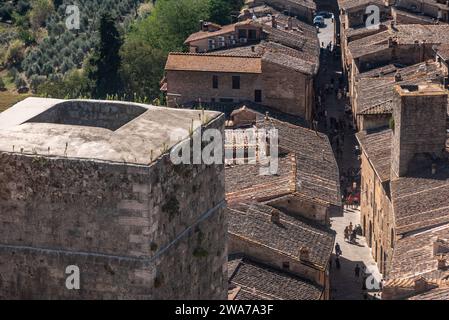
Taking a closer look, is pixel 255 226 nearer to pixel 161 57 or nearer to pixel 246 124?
pixel 246 124

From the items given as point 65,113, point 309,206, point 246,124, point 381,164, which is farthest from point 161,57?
point 65,113

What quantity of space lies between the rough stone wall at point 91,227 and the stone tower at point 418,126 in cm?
2981

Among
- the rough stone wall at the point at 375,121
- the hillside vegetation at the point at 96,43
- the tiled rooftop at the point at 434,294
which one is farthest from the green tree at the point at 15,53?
the tiled rooftop at the point at 434,294

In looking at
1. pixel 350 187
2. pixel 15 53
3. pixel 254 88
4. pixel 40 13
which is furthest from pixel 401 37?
pixel 40 13

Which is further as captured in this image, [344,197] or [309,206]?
[344,197]

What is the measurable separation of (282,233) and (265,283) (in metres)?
4.21

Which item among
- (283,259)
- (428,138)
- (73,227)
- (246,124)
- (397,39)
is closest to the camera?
(73,227)

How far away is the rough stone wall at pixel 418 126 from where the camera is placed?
164 feet

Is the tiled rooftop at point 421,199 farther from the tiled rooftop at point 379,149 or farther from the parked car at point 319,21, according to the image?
the parked car at point 319,21

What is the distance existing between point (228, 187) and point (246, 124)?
9.98 m

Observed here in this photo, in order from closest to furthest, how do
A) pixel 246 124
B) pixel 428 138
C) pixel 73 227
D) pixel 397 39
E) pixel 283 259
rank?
pixel 73 227, pixel 283 259, pixel 428 138, pixel 246 124, pixel 397 39

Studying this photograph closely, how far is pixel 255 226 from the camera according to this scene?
44.1 m

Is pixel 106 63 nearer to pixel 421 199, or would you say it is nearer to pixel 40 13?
pixel 40 13

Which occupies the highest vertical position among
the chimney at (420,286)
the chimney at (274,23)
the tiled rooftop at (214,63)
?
the tiled rooftop at (214,63)
